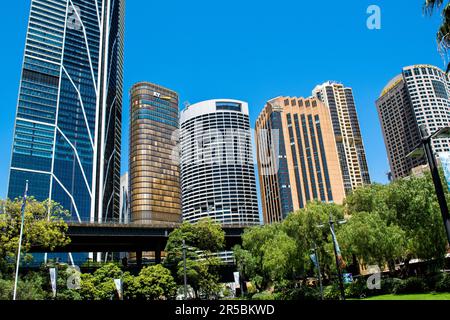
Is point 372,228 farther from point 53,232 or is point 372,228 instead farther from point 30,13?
point 30,13

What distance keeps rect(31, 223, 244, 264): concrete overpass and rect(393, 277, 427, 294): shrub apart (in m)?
42.5

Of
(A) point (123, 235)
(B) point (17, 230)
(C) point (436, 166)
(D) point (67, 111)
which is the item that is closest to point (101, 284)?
(B) point (17, 230)

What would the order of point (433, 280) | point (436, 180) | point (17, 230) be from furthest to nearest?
point (17, 230) < point (433, 280) < point (436, 180)

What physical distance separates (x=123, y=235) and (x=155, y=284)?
19.2 metres

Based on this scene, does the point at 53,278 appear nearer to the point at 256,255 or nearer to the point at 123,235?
the point at 256,255

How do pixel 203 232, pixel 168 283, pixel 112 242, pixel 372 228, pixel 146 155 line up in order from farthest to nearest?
pixel 146 155 < pixel 112 242 < pixel 203 232 < pixel 168 283 < pixel 372 228

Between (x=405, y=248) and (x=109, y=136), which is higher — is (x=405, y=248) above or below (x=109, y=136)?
below

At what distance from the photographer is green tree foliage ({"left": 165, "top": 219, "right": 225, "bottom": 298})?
5594 cm

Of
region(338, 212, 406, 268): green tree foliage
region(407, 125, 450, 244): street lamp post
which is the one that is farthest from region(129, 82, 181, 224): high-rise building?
region(407, 125, 450, 244): street lamp post

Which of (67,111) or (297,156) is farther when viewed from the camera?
(297,156)

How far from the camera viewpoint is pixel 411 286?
29.8 metres

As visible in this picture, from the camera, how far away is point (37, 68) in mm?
166250
